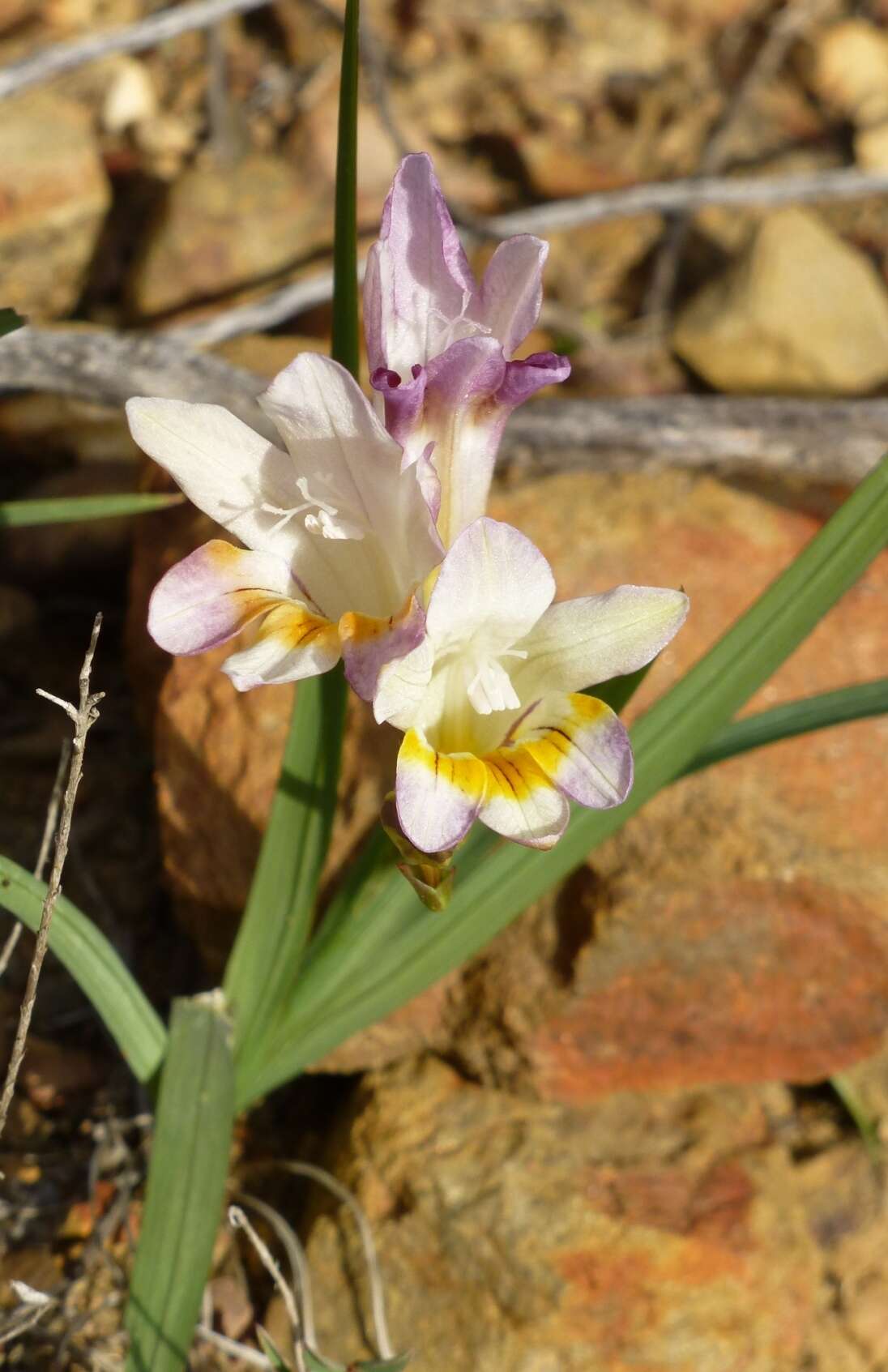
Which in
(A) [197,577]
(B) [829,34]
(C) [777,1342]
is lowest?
(C) [777,1342]

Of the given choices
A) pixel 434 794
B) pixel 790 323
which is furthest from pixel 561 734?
pixel 790 323

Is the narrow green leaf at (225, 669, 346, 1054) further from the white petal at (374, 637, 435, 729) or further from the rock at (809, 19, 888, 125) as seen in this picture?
the rock at (809, 19, 888, 125)

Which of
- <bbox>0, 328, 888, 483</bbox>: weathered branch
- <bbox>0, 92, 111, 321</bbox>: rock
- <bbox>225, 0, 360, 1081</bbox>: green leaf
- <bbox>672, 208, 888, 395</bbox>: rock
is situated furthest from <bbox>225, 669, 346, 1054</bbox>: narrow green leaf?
<bbox>672, 208, 888, 395</bbox>: rock

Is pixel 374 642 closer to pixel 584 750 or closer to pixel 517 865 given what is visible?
pixel 584 750

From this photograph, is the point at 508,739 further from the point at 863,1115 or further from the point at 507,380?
the point at 863,1115

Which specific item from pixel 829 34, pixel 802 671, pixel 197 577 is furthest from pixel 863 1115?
pixel 829 34

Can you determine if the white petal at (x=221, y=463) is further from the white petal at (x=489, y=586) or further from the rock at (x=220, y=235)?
the rock at (x=220, y=235)

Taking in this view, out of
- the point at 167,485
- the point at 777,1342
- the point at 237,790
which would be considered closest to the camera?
the point at 777,1342
